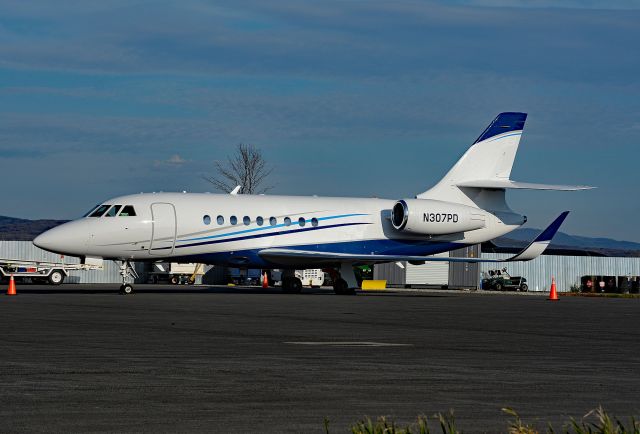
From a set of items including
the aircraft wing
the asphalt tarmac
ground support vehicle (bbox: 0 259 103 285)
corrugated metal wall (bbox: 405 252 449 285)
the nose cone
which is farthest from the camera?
corrugated metal wall (bbox: 405 252 449 285)

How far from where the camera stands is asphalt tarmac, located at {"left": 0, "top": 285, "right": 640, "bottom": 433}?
9133 mm

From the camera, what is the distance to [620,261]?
88.8 metres

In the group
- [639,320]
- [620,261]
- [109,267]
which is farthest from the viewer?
[620,261]

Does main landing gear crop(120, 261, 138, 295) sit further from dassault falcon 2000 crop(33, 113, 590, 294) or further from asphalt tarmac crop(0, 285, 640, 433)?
asphalt tarmac crop(0, 285, 640, 433)

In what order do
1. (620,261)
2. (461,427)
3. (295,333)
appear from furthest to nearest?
(620,261)
(295,333)
(461,427)

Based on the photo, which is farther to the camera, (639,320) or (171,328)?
(639,320)

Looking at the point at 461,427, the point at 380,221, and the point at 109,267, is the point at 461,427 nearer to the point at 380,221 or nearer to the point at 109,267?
the point at 380,221

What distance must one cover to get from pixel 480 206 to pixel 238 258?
449 inches

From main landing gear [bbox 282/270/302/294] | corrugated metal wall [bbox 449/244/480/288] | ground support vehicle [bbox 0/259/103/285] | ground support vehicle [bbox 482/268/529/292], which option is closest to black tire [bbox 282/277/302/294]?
main landing gear [bbox 282/270/302/294]

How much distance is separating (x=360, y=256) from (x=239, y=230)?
16.7ft

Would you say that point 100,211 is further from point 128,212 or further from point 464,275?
point 464,275

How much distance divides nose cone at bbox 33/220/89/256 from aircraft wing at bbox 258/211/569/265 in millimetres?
6928

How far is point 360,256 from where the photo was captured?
43.5 meters

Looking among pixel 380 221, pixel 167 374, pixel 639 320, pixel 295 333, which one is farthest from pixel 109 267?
pixel 167 374
